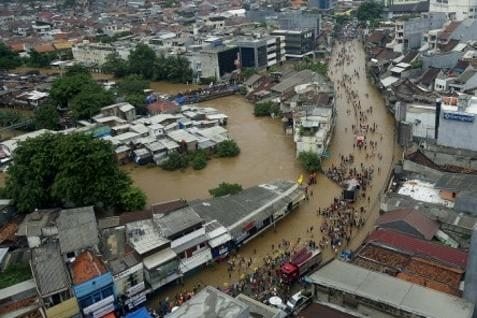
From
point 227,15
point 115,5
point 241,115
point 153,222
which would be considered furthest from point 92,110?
point 115,5

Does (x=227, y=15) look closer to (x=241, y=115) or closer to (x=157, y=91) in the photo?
(x=157, y=91)

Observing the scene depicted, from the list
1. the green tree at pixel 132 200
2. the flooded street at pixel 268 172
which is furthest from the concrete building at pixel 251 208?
the green tree at pixel 132 200

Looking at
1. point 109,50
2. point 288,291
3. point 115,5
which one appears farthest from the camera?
point 115,5

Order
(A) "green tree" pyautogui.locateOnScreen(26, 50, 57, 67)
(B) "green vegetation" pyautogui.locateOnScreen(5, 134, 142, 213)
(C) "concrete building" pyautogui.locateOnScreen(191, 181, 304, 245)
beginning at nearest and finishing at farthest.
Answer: (C) "concrete building" pyautogui.locateOnScreen(191, 181, 304, 245) → (B) "green vegetation" pyautogui.locateOnScreen(5, 134, 142, 213) → (A) "green tree" pyautogui.locateOnScreen(26, 50, 57, 67)

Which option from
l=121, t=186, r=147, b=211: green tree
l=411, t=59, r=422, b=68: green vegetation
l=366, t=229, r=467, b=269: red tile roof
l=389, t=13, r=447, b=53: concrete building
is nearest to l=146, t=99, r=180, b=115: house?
l=121, t=186, r=147, b=211: green tree

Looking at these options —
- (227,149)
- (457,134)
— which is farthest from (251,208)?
(457,134)

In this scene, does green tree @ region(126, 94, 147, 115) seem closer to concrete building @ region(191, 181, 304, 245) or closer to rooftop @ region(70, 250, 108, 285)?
concrete building @ region(191, 181, 304, 245)

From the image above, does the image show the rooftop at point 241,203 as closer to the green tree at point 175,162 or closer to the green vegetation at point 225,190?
the green vegetation at point 225,190
